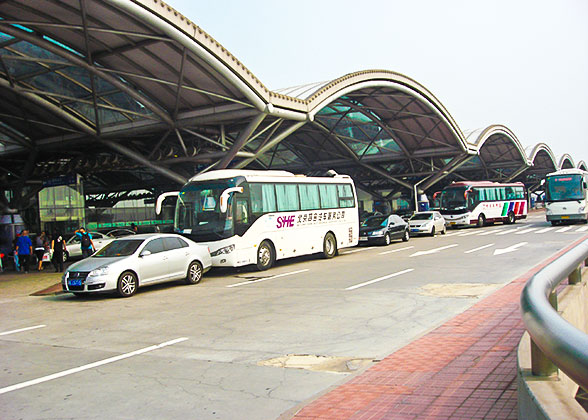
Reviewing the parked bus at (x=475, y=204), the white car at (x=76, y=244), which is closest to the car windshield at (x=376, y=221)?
the white car at (x=76, y=244)

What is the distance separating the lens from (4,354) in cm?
840

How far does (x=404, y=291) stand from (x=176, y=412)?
26.3 ft

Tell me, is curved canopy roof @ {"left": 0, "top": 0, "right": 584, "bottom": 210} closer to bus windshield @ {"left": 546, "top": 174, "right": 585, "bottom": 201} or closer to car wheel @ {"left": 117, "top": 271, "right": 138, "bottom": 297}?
car wheel @ {"left": 117, "top": 271, "right": 138, "bottom": 297}

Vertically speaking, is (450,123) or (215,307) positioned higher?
(450,123)

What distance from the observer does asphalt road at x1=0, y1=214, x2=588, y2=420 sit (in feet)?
19.2

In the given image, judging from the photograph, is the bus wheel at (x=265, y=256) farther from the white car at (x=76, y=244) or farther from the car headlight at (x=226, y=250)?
the white car at (x=76, y=244)

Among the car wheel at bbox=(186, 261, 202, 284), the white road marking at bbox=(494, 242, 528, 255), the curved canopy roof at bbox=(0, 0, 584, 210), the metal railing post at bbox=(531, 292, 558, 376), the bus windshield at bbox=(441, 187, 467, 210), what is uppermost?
the curved canopy roof at bbox=(0, 0, 584, 210)

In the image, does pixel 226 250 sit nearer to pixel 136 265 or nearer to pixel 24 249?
pixel 136 265

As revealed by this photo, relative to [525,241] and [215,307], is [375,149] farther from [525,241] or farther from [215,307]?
[215,307]

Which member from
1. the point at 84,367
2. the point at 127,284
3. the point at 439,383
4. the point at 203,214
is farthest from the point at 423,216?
the point at 439,383

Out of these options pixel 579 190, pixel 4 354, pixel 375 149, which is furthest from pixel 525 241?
pixel 375 149

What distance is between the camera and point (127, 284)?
14656mm

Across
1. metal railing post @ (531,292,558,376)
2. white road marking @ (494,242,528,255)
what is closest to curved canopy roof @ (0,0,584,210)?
white road marking @ (494,242,528,255)

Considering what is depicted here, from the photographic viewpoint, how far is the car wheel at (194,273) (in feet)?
54.6
